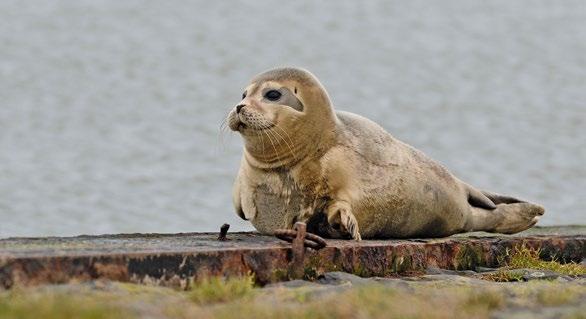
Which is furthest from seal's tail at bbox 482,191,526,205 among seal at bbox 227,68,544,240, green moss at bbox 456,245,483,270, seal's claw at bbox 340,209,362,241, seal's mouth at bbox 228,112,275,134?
seal's mouth at bbox 228,112,275,134

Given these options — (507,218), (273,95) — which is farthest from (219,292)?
(507,218)

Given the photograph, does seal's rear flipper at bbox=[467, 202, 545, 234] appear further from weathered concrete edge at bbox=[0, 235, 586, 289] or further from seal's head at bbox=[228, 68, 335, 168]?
seal's head at bbox=[228, 68, 335, 168]

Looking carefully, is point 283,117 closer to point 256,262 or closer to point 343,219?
point 343,219

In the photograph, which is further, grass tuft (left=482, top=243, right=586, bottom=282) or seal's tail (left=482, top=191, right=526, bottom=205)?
seal's tail (left=482, top=191, right=526, bottom=205)

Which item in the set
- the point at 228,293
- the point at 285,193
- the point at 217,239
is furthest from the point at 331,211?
the point at 228,293

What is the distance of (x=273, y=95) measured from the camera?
365 inches

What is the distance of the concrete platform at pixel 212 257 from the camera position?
6.12m

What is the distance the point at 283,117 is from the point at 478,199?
8.58 ft

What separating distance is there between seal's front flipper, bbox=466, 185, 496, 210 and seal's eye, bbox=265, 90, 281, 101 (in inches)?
95.7

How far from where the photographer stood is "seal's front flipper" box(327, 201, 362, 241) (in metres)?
8.77

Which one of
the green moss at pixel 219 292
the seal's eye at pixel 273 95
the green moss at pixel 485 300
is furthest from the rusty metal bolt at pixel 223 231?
the green moss at pixel 485 300

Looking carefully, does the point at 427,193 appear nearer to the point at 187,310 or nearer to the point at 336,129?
the point at 336,129

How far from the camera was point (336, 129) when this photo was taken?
9.45 m

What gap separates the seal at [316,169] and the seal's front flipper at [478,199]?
110 centimetres
